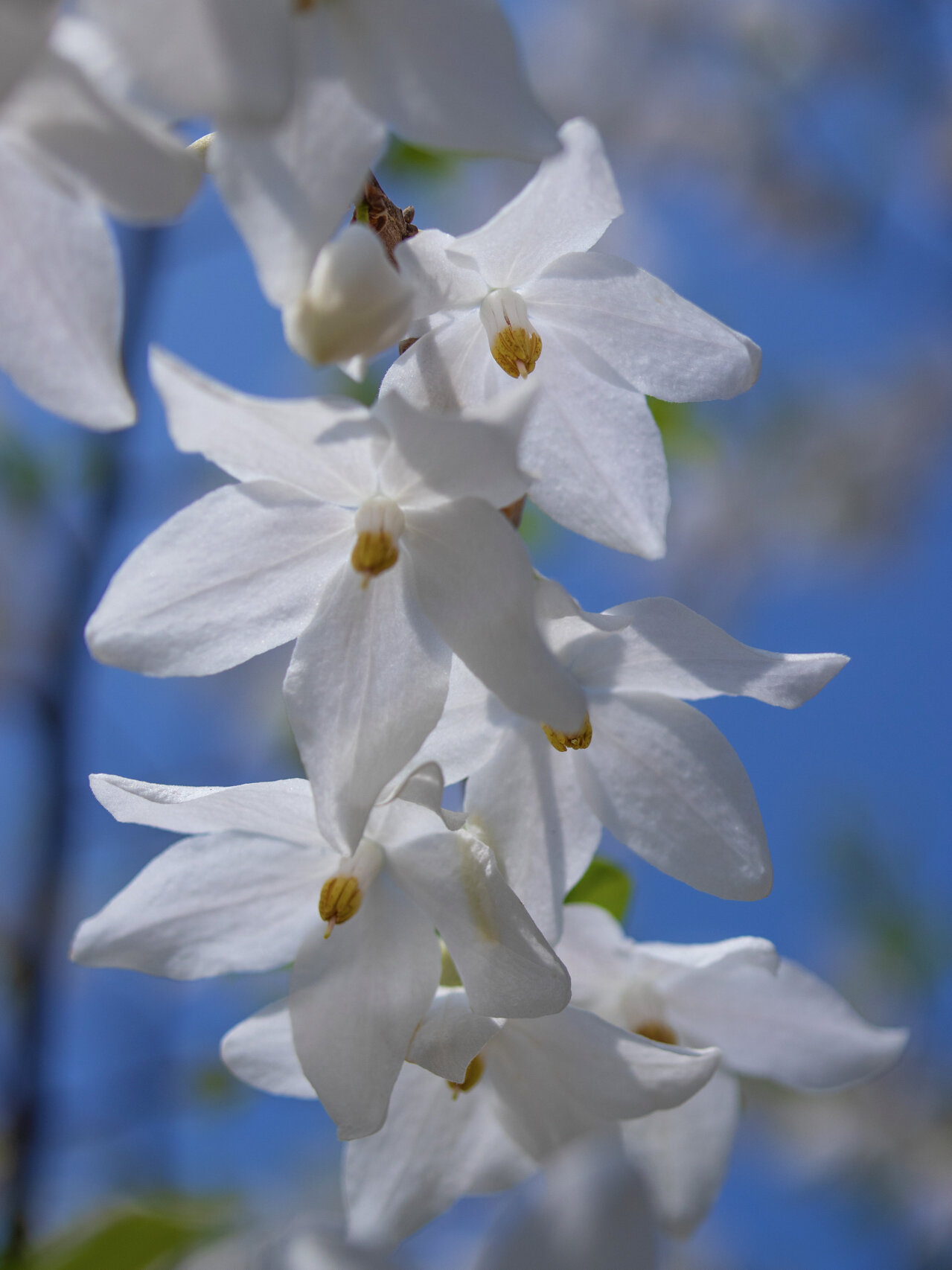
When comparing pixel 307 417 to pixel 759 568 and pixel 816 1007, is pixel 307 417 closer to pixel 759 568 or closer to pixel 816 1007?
pixel 816 1007

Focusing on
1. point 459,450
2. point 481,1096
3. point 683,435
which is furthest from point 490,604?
point 683,435

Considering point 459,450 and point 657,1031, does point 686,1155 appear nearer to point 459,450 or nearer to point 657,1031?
point 657,1031

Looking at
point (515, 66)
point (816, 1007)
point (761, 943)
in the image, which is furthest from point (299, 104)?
point (816, 1007)

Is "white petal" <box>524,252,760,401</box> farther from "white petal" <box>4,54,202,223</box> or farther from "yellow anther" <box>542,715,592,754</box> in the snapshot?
"white petal" <box>4,54,202,223</box>

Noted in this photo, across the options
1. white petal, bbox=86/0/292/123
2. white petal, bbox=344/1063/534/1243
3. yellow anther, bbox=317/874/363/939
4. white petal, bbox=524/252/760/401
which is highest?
white petal, bbox=86/0/292/123

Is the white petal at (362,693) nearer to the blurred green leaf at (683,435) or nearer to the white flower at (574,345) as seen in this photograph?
the white flower at (574,345)

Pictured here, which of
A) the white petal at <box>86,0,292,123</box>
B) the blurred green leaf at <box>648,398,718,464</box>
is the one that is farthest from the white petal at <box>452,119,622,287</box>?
the blurred green leaf at <box>648,398,718,464</box>
